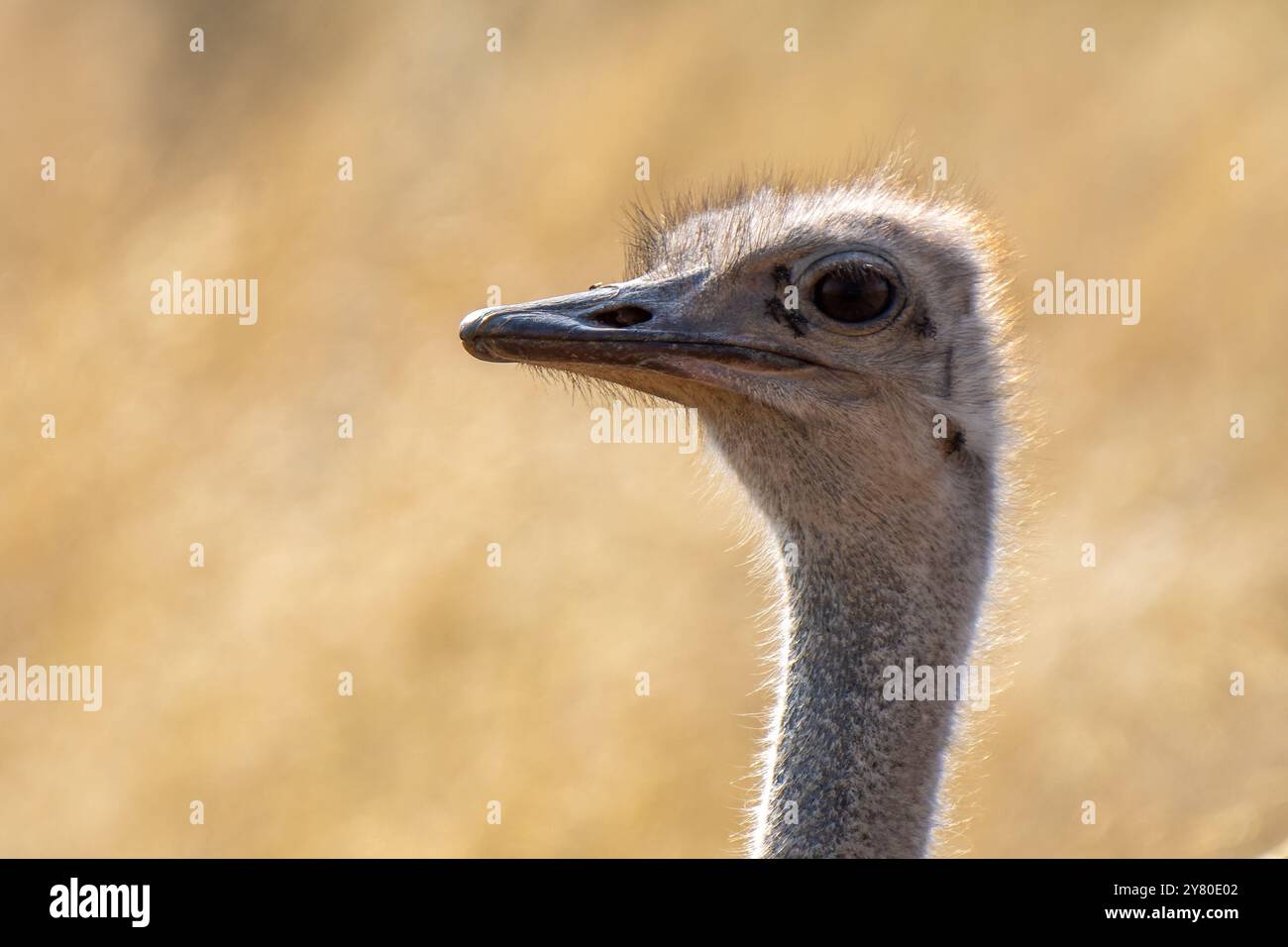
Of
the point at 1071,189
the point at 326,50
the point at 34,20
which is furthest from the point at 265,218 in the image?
the point at 1071,189

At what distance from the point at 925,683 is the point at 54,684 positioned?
23.5 feet

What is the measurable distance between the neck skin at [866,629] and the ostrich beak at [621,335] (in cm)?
19

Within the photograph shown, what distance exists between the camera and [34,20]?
37.2ft

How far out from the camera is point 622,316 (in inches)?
135

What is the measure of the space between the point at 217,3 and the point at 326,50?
24.4 inches

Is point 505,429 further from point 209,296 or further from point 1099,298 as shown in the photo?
point 1099,298

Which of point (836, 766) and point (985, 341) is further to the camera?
point (985, 341)

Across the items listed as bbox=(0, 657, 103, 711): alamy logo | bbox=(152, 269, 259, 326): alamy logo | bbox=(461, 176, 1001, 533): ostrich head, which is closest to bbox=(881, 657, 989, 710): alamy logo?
bbox=(461, 176, 1001, 533): ostrich head

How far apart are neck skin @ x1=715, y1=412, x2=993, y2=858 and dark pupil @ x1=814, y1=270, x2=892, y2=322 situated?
0.19 m

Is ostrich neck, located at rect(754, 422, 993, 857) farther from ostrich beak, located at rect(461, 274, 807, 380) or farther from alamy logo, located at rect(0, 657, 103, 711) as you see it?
alamy logo, located at rect(0, 657, 103, 711)

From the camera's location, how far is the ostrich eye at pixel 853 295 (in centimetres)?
348

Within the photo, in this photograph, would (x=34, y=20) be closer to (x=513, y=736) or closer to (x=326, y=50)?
(x=326, y=50)

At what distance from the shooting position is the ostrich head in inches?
135
